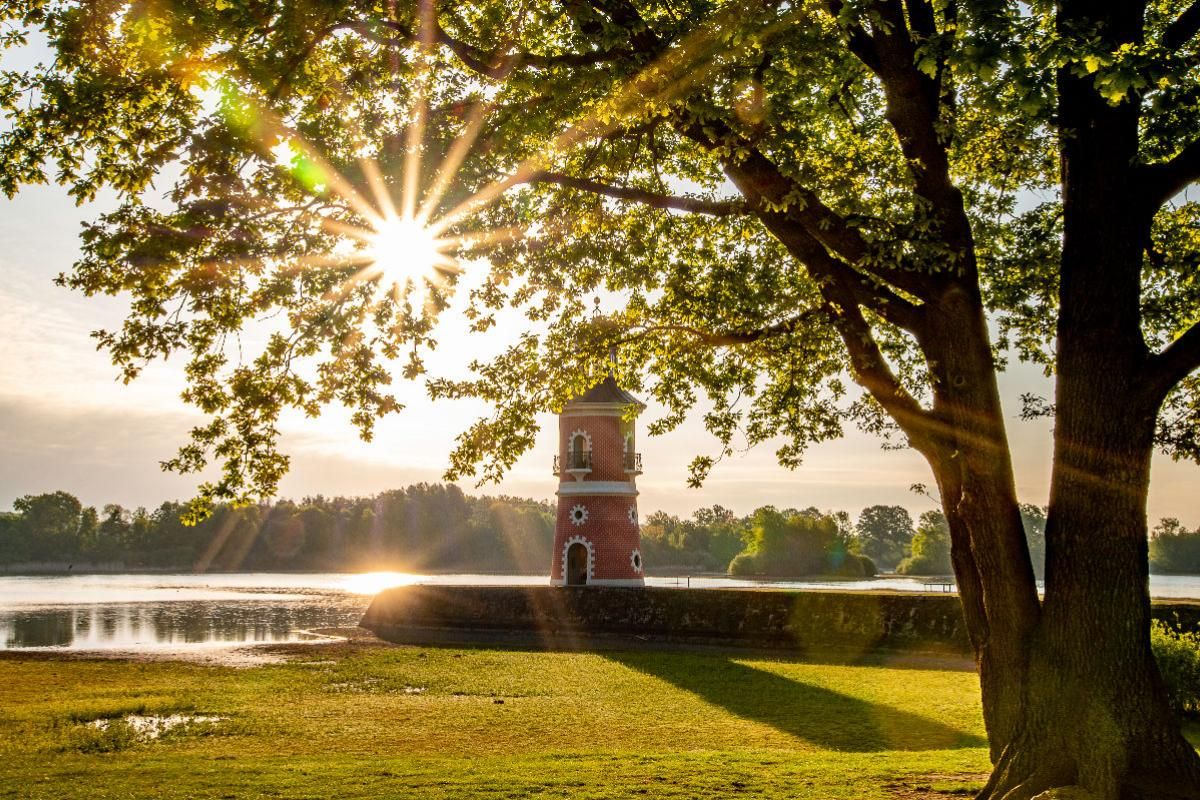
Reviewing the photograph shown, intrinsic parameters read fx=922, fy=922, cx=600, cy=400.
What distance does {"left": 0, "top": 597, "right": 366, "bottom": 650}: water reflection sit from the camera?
102ft

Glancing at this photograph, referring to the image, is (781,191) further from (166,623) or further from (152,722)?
(166,623)

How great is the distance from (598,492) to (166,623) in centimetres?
1933

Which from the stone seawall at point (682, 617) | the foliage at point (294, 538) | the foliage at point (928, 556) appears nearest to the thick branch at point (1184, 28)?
the stone seawall at point (682, 617)

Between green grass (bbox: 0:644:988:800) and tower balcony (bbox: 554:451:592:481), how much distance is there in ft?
44.1

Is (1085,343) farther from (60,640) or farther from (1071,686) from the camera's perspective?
(60,640)

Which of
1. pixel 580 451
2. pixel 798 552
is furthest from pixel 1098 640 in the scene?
pixel 798 552

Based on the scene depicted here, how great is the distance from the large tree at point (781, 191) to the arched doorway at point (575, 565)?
2592cm

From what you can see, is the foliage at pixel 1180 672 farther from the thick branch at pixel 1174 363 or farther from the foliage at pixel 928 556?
the foliage at pixel 928 556

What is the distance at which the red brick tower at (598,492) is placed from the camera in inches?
1419

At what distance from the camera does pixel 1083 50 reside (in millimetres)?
6039

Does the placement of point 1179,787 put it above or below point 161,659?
above

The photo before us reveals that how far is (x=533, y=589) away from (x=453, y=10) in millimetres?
24675

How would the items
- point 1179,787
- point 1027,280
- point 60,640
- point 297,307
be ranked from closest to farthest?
point 1179,787
point 297,307
point 1027,280
point 60,640

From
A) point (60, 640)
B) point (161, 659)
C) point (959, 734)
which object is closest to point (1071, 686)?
point (959, 734)
